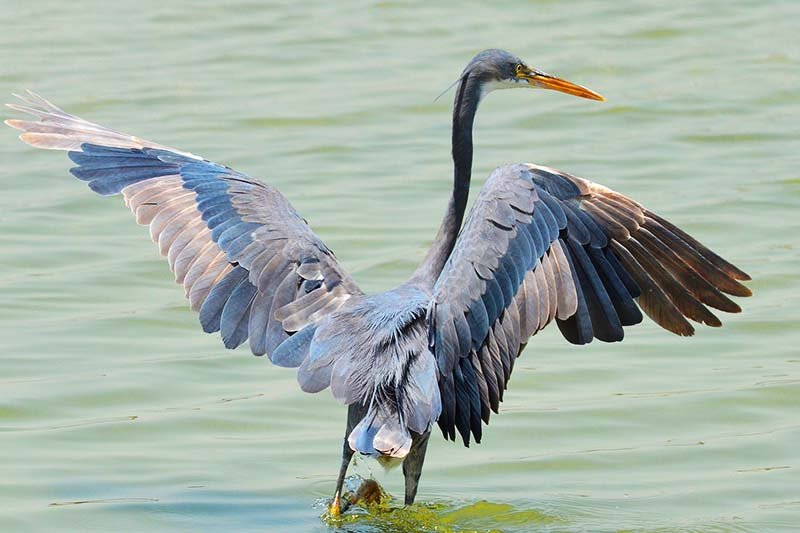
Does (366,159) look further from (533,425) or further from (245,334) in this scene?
(245,334)

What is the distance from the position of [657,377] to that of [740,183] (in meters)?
4.21

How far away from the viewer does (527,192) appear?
7.20 m

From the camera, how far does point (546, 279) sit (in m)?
7.12

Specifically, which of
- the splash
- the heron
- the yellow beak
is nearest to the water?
the splash

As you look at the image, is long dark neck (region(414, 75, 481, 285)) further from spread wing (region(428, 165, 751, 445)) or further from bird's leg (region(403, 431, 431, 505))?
bird's leg (region(403, 431, 431, 505))

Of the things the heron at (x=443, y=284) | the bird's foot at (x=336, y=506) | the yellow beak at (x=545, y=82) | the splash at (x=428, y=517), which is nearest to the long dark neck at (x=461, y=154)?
the heron at (x=443, y=284)

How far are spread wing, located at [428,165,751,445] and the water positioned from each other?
989 mm

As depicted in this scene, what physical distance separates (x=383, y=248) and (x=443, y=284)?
457 cm

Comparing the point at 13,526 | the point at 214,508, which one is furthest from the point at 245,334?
the point at 13,526

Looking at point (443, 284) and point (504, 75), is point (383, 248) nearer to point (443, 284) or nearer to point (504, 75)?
point (504, 75)

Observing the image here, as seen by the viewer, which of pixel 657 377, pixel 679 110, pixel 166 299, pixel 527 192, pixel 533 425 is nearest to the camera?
pixel 527 192

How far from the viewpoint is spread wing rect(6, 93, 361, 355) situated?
7.75 metres

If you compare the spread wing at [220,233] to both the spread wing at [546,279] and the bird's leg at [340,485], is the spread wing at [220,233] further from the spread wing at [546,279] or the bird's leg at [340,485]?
the spread wing at [546,279]

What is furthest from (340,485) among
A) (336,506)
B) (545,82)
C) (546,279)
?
(545,82)
